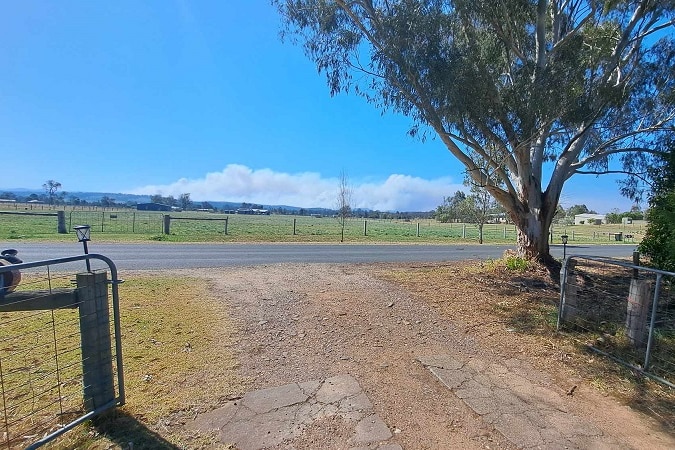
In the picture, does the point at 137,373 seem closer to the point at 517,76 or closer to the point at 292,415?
the point at 292,415

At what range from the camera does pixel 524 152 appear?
9094 millimetres

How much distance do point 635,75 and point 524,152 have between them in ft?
15.2

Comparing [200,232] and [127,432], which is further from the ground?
[127,432]

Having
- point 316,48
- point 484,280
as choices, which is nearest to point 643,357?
point 484,280

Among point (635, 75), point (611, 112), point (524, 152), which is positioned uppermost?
point (635, 75)

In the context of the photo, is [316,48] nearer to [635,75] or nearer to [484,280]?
[484,280]

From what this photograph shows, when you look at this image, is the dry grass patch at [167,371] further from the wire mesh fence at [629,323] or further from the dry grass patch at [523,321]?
the wire mesh fence at [629,323]

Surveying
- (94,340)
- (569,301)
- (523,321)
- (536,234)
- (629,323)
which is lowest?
(523,321)

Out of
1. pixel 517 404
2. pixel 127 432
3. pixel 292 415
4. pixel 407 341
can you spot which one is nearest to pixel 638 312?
pixel 517 404

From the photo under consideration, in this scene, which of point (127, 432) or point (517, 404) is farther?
point (517, 404)

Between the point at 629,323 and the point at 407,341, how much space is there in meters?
2.85

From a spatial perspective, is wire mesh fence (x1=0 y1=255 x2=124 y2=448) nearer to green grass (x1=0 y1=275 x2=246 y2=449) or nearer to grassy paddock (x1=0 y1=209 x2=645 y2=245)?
green grass (x1=0 y1=275 x2=246 y2=449)

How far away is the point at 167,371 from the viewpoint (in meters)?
3.60

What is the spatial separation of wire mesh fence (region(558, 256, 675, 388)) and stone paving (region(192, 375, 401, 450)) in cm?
284
